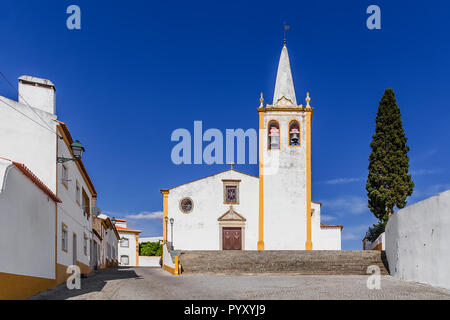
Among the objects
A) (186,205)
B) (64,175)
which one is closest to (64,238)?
(64,175)

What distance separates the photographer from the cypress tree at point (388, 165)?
28.7m

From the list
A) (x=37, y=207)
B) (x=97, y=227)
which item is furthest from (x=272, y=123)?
(x=37, y=207)

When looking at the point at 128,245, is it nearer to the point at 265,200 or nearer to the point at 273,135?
the point at 265,200

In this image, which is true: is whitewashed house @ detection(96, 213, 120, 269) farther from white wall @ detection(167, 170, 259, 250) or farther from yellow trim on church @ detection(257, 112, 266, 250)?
yellow trim on church @ detection(257, 112, 266, 250)

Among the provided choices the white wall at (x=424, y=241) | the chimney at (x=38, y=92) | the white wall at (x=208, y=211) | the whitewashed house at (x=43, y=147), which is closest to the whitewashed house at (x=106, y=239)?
the white wall at (x=208, y=211)

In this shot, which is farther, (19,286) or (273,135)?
(273,135)

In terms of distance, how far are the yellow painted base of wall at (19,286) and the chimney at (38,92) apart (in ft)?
19.5

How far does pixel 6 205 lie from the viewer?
9367 millimetres

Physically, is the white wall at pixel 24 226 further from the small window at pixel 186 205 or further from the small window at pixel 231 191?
the small window at pixel 231 191

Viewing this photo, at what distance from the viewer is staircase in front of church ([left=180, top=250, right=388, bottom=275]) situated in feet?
67.6

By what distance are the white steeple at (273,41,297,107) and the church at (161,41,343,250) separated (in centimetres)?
6

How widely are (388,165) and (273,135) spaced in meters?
6.83

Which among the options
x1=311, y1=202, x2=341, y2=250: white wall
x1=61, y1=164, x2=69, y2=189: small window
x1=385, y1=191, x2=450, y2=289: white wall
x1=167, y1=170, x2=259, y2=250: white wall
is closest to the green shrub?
x1=311, y1=202, x2=341, y2=250: white wall

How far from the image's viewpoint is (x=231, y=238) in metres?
30.6
